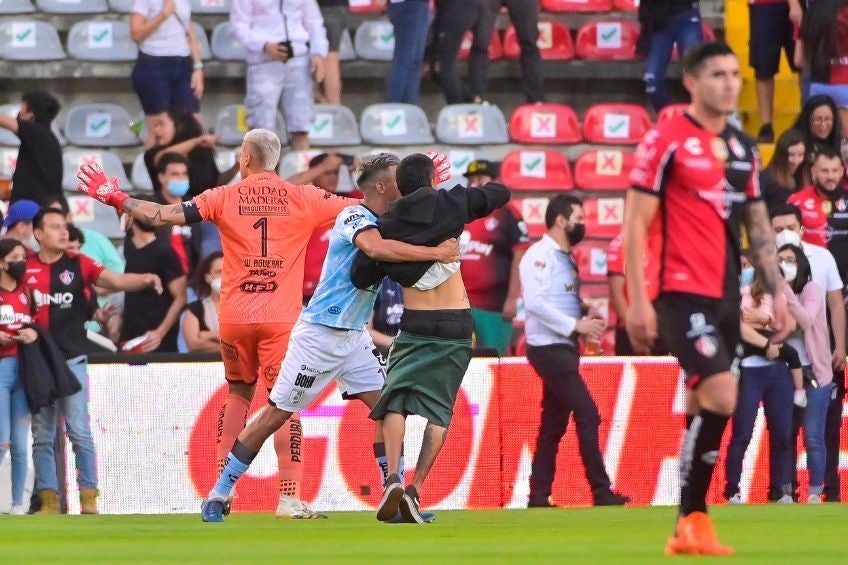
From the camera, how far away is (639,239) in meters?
7.53

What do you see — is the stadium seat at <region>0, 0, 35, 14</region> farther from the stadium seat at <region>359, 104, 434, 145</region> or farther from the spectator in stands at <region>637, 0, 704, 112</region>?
the spectator in stands at <region>637, 0, 704, 112</region>

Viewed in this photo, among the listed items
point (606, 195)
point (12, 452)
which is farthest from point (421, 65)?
point (12, 452)

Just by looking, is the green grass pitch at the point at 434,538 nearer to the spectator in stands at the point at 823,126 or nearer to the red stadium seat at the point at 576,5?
the spectator in stands at the point at 823,126

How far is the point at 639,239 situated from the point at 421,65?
1124 cm

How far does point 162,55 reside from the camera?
17.2 m

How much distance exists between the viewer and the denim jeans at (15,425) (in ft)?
A: 41.7

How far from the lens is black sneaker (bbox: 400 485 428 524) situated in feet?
31.9

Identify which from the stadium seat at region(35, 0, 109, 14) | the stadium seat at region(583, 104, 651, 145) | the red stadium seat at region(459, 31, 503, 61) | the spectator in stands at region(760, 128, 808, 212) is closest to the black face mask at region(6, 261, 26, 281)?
the spectator in stands at region(760, 128, 808, 212)

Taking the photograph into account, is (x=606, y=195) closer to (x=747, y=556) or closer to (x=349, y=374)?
(x=349, y=374)

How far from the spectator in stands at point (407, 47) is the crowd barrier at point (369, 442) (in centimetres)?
529

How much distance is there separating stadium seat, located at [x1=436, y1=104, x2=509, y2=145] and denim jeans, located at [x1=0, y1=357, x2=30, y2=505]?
6.76 meters

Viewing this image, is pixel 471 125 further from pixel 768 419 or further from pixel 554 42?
pixel 768 419

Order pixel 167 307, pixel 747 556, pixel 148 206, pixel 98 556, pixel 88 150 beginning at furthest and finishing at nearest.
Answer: pixel 88 150, pixel 167 307, pixel 148 206, pixel 98 556, pixel 747 556

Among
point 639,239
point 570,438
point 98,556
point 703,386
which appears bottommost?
point 570,438
